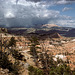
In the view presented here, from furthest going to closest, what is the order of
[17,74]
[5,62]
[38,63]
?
[38,63], [5,62], [17,74]

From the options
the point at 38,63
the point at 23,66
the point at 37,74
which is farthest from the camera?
the point at 38,63

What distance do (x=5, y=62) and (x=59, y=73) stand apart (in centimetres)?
1776

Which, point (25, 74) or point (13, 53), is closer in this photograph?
point (25, 74)

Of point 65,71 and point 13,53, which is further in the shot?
point 13,53

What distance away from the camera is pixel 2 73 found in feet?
101

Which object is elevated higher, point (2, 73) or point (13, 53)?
point (13, 53)

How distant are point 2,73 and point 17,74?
491 cm

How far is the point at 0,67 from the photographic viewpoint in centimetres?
3378

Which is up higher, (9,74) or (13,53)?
(13,53)

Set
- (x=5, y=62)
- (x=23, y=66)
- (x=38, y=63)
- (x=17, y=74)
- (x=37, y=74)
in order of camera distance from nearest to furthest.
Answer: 1. (x=37, y=74)
2. (x=17, y=74)
3. (x=5, y=62)
4. (x=23, y=66)
5. (x=38, y=63)

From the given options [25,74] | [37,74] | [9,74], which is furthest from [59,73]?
[9,74]

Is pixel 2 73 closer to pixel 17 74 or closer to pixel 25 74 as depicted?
pixel 17 74

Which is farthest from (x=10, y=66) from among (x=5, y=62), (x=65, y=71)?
(x=65, y=71)

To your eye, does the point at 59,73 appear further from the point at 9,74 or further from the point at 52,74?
the point at 9,74
